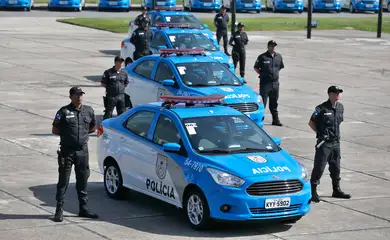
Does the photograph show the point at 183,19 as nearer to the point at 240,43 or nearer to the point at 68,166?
the point at 240,43

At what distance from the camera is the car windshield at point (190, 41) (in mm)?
27328

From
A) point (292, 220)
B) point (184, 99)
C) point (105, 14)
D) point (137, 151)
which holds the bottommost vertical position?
point (105, 14)

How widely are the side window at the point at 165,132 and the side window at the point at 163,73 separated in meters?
7.02

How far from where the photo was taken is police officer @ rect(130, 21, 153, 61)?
88.9 ft

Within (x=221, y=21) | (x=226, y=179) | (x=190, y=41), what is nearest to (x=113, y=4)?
(x=221, y=21)

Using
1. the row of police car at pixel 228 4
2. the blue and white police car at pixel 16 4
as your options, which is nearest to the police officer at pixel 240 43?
the row of police car at pixel 228 4

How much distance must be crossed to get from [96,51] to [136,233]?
23228 mm

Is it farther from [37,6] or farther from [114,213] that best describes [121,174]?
[37,6]

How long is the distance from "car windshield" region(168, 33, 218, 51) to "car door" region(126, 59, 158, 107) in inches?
220

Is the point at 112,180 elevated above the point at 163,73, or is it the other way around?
the point at 163,73

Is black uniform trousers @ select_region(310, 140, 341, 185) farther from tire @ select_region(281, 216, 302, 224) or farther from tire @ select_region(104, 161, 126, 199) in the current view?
tire @ select_region(104, 161, 126, 199)

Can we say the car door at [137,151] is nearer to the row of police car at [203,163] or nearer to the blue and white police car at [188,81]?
the row of police car at [203,163]

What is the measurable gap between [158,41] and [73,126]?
1496cm

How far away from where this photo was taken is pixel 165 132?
13.6 meters
